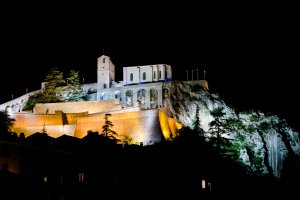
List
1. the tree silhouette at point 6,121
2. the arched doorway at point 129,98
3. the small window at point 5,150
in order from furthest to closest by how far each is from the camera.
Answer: the arched doorway at point 129,98 → the tree silhouette at point 6,121 → the small window at point 5,150

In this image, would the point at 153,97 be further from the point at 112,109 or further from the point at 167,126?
the point at 167,126

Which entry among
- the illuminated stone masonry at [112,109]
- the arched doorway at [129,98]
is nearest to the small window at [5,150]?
the illuminated stone masonry at [112,109]

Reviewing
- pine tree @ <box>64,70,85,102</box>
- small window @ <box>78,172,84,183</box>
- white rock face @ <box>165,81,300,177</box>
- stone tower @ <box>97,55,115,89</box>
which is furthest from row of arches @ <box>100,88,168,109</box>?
small window @ <box>78,172,84,183</box>

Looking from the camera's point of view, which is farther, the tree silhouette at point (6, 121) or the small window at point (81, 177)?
the tree silhouette at point (6, 121)

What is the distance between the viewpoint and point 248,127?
62.4 metres

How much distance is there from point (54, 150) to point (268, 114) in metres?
33.7

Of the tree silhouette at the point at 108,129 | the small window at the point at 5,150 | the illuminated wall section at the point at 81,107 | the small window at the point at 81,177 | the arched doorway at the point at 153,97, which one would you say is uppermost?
the arched doorway at the point at 153,97

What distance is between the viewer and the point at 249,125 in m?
62.7

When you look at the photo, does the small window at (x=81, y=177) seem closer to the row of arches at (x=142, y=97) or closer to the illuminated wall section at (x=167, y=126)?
the illuminated wall section at (x=167, y=126)

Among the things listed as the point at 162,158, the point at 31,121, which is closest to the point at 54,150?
the point at 162,158

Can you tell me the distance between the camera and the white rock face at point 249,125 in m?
61.1

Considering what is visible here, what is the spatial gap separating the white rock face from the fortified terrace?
1587 mm

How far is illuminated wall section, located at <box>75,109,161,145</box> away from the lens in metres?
52.9

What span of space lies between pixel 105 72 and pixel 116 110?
564 inches
